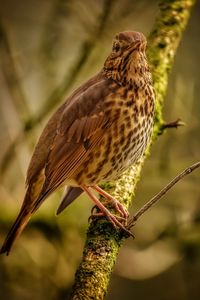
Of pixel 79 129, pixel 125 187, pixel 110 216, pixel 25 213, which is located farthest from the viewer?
pixel 79 129

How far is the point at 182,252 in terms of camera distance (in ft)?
16.3

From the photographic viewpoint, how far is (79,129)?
14.5 feet

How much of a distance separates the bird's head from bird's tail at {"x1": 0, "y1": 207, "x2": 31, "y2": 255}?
109 centimetres

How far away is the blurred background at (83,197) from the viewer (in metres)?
5.05

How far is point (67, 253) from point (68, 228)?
10.3 inches

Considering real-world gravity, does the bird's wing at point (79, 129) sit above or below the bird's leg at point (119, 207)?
above

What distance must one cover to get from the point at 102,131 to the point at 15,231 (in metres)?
0.85

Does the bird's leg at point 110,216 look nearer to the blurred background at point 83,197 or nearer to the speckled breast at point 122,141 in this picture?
the speckled breast at point 122,141

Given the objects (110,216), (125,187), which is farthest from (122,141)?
(110,216)

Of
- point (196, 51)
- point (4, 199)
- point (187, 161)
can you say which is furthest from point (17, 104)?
point (196, 51)

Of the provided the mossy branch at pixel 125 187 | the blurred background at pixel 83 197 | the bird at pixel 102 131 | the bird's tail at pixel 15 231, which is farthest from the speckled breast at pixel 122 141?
the blurred background at pixel 83 197

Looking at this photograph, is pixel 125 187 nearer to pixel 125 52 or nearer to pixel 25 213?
pixel 25 213

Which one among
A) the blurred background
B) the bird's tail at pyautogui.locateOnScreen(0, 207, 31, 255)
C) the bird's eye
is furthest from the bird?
the blurred background

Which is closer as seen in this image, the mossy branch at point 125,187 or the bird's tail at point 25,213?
the mossy branch at point 125,187
